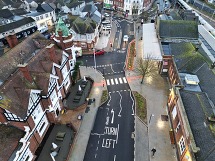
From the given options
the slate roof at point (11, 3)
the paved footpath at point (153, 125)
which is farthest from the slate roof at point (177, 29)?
the slate roof at point (11, 3)

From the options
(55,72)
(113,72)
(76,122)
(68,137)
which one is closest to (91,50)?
(113,72)

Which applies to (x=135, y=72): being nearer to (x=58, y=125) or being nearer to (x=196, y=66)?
(x=196, y=66)

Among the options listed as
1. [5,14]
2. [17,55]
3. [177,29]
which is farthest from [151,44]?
[5,14]

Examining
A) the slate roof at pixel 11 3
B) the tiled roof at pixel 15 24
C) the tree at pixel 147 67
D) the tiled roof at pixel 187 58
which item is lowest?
the tree at pixel 147 67

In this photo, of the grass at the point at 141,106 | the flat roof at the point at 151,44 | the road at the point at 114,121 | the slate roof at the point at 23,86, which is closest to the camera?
the slate roof at the point at 23,86

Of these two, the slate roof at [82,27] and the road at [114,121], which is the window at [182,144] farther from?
the slate roof at [82,27]

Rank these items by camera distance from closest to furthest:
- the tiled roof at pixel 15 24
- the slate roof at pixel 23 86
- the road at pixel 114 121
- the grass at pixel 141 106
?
1. the slate roof at pixel 23 86
2. the road at pixel 114 121
3. the grass at pixel 141 106
4. the tiled roof at pixel 15 24

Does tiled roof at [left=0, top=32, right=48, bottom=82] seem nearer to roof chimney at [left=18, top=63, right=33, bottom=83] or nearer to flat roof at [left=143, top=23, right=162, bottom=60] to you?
roof chimney at [left=18, top=63, right=33, bottom=83]
